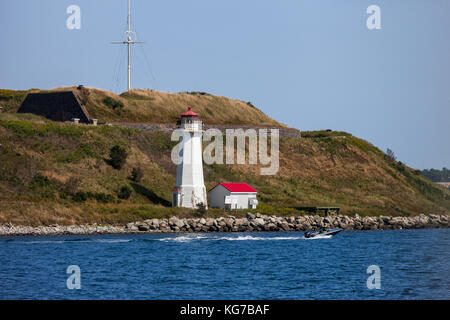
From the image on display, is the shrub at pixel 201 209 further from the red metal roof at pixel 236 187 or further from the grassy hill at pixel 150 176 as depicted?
the red metal roof at pixel 236 187

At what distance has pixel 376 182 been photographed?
4402 inches

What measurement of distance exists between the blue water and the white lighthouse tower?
687 cm

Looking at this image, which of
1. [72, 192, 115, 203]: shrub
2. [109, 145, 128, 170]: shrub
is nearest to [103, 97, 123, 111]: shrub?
[109, 145, 128, 170]: shrub

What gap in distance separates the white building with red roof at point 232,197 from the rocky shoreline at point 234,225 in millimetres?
3376

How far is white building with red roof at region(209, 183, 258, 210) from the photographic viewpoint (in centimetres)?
8075

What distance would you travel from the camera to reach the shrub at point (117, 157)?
86.6 meters

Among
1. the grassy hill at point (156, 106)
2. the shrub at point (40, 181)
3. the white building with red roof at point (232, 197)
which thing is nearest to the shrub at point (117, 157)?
the shrub at point (40, 181)

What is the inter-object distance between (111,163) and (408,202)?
44.6 m

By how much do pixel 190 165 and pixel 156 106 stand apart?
44.4 metres

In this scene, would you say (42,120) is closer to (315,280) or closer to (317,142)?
(317,142)

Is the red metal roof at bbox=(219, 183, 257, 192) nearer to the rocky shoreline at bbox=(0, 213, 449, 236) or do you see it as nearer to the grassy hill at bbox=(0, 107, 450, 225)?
the grassy hill at bbox=(0, 107, 450, 225)

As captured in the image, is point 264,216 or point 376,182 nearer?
point 264,216
